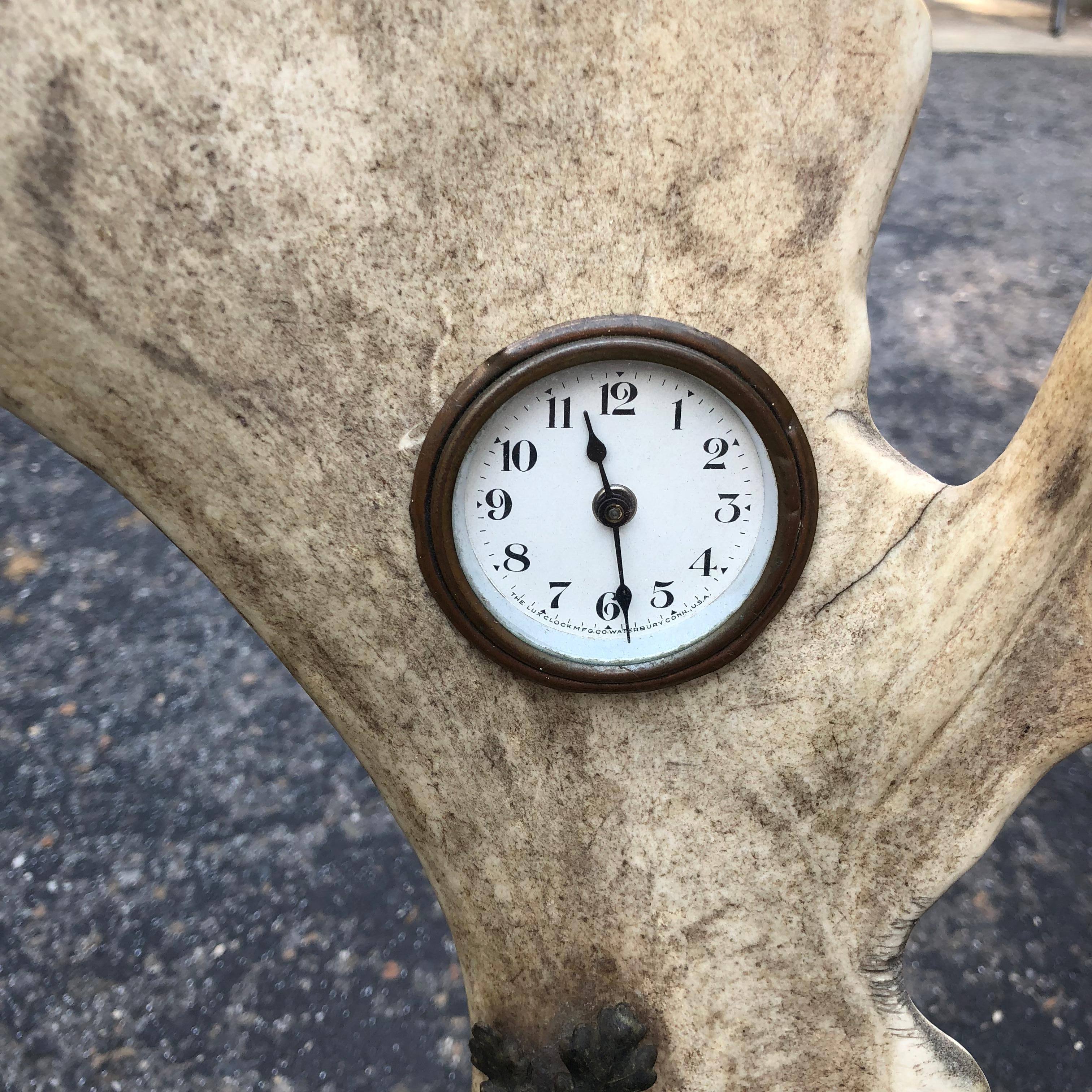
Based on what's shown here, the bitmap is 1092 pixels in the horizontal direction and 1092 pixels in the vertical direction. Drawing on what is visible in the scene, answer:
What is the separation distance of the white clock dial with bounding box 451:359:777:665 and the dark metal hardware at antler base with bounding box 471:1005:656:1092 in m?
0.37

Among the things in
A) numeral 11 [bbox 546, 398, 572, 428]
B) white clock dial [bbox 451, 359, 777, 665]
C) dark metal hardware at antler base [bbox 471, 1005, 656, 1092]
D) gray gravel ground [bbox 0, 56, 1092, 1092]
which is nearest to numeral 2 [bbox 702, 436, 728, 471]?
white clock dial [bbox 451, 359, 777, 665]

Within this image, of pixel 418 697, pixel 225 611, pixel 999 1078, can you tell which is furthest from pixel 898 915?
pixel 225 611

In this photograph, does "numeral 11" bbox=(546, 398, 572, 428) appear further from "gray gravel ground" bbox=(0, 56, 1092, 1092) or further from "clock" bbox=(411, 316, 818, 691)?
"gray gravel ground" bbox=(0, 56, 1092, 1092)

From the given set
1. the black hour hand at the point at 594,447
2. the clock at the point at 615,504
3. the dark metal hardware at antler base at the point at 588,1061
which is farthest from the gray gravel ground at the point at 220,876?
the black hour hand at the point at 594,447

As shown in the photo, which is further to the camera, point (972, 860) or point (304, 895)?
point (304, 895)

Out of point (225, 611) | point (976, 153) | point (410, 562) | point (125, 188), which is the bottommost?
point (410, 562)

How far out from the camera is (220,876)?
1.99 meters

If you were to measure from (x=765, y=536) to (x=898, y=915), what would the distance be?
1.42ft

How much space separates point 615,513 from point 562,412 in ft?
0.33

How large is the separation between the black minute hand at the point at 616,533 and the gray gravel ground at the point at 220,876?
1124 mm

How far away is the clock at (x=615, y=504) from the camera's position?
902mm

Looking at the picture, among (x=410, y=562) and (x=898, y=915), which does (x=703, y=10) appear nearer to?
(x=410, y=562)

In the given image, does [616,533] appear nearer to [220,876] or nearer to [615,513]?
[615,513]

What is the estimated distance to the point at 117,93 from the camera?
84cm
